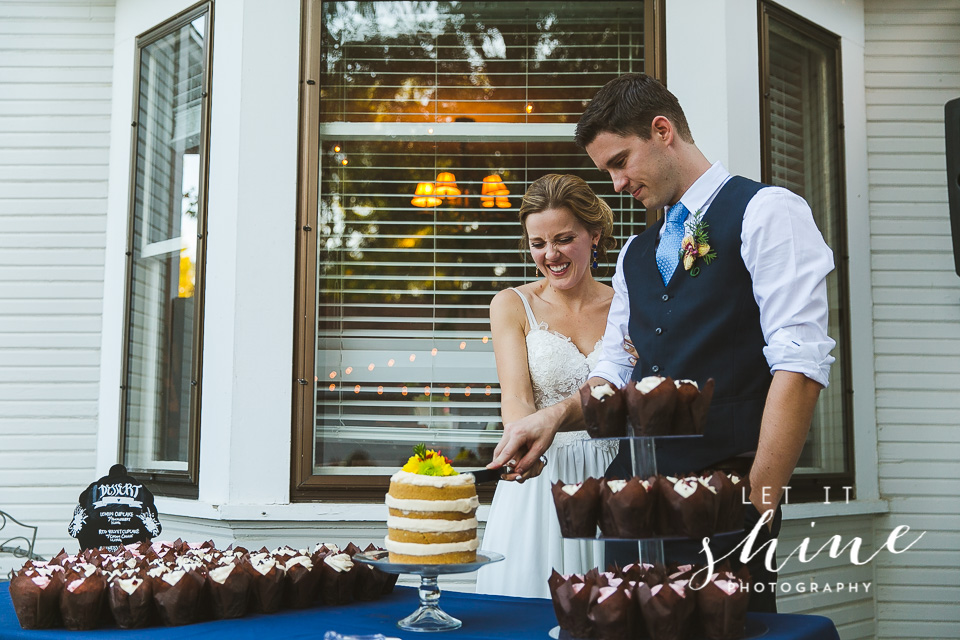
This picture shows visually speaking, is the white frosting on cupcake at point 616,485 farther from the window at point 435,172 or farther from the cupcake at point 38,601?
the window at point 435,172

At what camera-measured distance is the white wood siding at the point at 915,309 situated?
4.64 metres

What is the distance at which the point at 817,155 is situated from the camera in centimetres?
464

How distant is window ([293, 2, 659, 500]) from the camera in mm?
4258

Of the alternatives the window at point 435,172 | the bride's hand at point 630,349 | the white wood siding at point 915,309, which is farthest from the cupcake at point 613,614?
the white wood siding at point 915,309

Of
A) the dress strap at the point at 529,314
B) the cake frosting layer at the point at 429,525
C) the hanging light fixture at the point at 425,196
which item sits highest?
the hanging light fixture at the point at 425,196

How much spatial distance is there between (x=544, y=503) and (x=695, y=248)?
1.22 metres

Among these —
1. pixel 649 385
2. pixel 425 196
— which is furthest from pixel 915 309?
pixel 649 385

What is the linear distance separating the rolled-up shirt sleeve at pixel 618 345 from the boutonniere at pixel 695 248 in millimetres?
323

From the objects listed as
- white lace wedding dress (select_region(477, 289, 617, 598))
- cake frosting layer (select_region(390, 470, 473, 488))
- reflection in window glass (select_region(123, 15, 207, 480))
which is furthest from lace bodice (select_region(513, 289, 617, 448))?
reflection in window glass (select_region(123, 15, 207, 480))

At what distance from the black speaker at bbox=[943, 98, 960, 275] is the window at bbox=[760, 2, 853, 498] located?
55 centimetres

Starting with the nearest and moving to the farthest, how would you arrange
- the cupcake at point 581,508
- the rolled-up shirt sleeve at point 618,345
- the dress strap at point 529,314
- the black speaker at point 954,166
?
the cupcake at point 581,508
the rolled-up shirt sleeve at point 618,345
the dress strap at point 529,314
the black speaker at point 954,166

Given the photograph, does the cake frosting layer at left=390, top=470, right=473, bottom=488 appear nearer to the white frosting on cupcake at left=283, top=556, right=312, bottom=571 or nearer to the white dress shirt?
the white frosting on cupcake at left=283, top=556, right=312, bottom=571

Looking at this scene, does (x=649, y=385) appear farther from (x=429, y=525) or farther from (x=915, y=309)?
(x=915, y=309)

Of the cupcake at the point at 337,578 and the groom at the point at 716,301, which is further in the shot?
the cupcake at the point at 337,578
